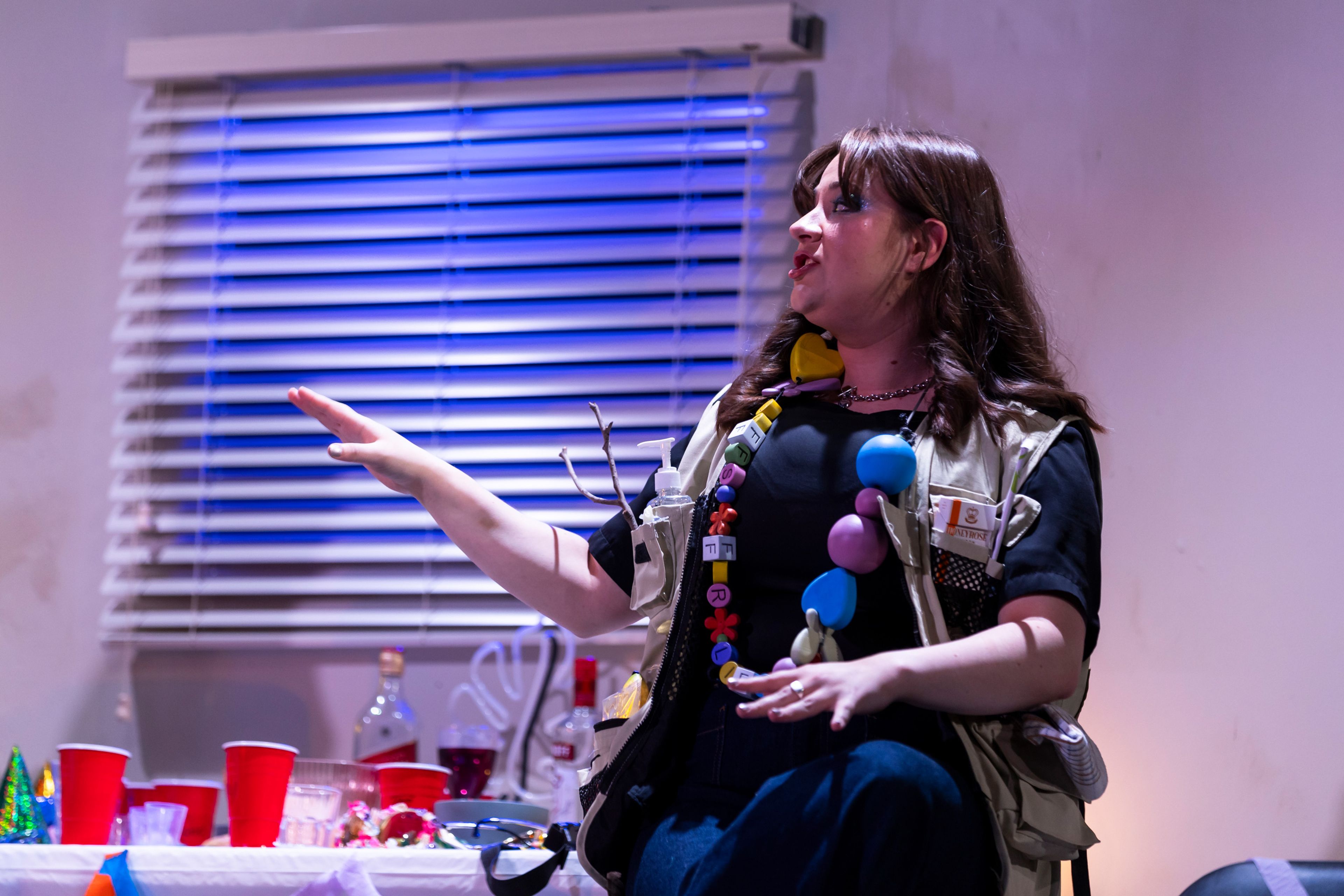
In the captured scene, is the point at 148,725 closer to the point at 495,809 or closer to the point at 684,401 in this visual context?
the point at 495,809

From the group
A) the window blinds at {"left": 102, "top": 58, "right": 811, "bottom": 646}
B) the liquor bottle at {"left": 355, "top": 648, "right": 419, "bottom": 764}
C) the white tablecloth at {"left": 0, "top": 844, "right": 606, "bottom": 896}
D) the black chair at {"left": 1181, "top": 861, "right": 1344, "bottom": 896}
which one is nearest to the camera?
the black chair at {"left": 1181, "top": 861, "right": 1344, "bottom": 896}

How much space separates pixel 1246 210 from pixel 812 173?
3.34 ft

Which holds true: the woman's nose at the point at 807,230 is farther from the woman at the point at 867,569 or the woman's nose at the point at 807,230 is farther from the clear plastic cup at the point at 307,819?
the clear plastic cup at the point at 307,819

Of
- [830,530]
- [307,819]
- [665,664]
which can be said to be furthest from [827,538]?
[307,819]

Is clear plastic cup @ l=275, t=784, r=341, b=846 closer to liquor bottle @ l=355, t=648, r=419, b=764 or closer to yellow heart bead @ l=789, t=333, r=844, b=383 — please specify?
liquor bottle @ l=355, t=648, r=419, b=764

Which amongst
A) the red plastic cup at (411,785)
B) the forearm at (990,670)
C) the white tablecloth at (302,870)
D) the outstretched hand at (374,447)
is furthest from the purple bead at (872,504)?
the red plastic cup at (411,785)

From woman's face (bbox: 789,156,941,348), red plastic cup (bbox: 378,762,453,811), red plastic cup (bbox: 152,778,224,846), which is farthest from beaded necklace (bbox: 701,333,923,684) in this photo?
red plastic cup (bbox: 152,778,224,846)

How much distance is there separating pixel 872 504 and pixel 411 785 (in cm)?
111

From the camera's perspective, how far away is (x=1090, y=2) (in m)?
2.54

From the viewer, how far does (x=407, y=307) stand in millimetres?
2895

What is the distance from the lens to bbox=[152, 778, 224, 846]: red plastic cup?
2.07 metres

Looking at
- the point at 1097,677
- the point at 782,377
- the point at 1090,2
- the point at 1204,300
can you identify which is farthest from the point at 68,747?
the point at 1090,2

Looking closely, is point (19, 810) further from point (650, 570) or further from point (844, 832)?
point (844, 832)

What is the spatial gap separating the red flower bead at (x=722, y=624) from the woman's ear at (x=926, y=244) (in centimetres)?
53
